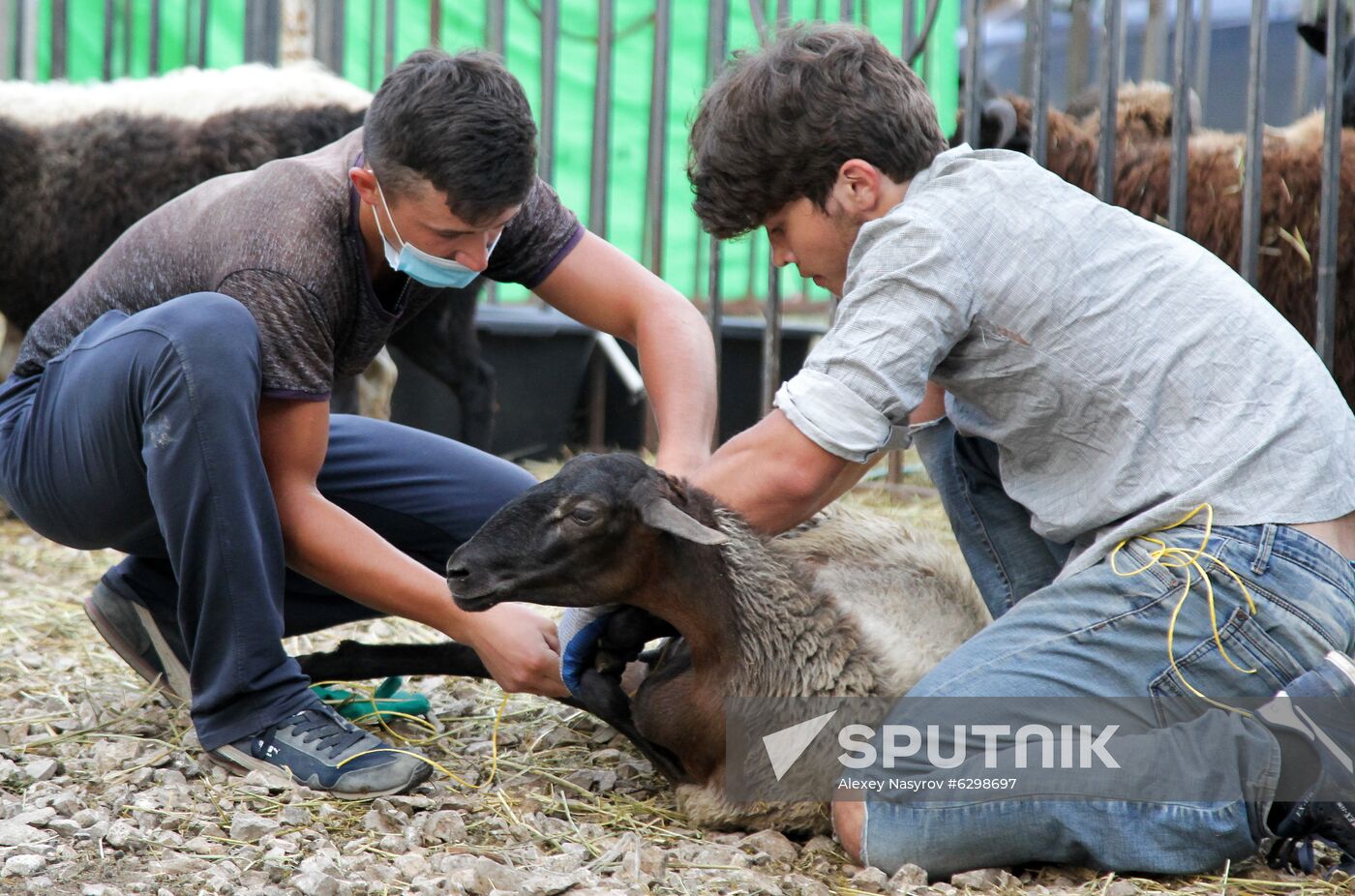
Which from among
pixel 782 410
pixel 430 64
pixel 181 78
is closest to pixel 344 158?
pixel 430 64

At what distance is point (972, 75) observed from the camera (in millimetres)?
5133

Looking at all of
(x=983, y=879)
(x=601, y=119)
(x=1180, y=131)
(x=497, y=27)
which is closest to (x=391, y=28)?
(x=497, y=27)

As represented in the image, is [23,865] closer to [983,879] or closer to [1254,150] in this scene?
[983,879]

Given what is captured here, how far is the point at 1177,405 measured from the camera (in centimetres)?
272

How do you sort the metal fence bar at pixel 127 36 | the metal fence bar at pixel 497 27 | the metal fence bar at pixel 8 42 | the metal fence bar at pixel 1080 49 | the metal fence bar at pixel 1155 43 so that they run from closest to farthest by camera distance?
the metal fence bar at pixel 497 27, the metal fence bar at pixel 127 36, the metal fence bar at pixel 8 42, the metal fence bar at pixel 1080 49, the metal fence bar at pixel 1155 43

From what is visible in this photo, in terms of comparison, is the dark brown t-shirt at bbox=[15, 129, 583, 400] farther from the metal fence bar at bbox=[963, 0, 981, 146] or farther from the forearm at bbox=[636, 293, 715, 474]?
the metal fence bar at bbox=[963, 0, 981, 146]

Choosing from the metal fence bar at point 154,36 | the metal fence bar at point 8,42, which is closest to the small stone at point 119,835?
the metal fence bar at point 154,36

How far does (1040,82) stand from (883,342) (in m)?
2.69

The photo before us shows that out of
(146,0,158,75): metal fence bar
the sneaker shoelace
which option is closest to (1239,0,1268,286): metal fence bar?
the sneaker shoelace

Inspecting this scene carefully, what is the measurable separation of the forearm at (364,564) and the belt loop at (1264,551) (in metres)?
1.51

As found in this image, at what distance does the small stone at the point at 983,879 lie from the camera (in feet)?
8.25

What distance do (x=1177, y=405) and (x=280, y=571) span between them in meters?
1.80

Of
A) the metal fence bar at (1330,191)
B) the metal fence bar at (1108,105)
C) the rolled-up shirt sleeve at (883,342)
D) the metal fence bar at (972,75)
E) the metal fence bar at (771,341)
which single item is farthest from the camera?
the metal fence bar at (771,341)

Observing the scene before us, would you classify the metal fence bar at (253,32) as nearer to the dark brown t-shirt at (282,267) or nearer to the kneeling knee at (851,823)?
the dark brown t-shirt at (282,267)
